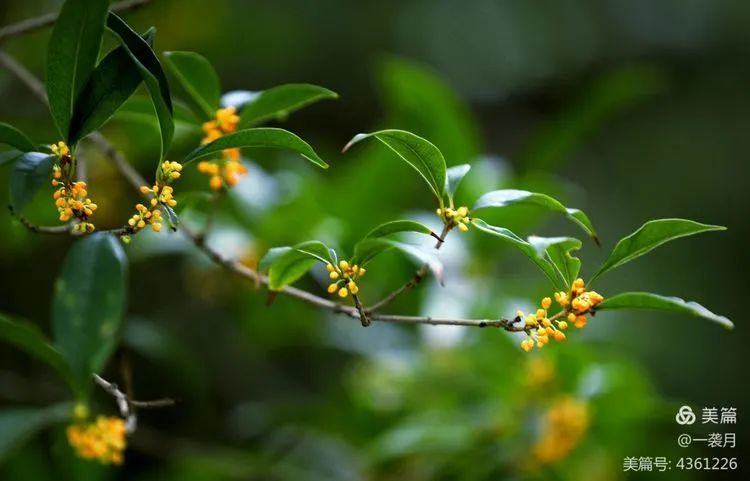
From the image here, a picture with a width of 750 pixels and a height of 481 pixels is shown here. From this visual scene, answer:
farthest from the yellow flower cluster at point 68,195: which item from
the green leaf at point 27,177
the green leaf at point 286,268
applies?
the green leaf at point 286,268

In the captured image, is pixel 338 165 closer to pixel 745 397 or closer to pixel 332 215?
pixel 332 215

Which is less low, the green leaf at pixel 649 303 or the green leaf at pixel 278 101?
the green leaf at pixel 278 101

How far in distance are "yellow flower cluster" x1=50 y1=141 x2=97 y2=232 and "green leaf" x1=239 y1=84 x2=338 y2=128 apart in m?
0.20

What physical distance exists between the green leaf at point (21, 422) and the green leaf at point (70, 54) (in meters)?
0.39

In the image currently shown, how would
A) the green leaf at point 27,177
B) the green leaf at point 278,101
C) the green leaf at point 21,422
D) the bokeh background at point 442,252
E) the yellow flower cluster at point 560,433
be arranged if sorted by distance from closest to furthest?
the green leaf at point 27,177
the green leaf at point 278,101
the green leaf at point 21,422
the yellow flower cluster at point 560,433
the bokeh background at point 442,252

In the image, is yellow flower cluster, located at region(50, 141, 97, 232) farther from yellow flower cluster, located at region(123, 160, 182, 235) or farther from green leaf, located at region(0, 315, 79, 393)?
green leaf, located at region(0, 315, 79, 393)

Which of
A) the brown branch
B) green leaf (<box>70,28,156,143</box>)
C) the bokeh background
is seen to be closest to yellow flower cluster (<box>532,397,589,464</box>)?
the bokeh background

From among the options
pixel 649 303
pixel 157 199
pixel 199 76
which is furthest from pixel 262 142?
pixel 649 303

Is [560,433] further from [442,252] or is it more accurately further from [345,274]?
[345,274]

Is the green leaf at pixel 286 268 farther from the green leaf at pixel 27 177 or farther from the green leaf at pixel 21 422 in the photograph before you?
the green leaf at pixel 21 422

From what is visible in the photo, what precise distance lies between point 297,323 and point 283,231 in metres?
0.20

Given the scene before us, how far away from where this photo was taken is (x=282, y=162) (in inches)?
57.0

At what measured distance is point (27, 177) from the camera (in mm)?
500

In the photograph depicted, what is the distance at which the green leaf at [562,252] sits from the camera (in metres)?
0.54
